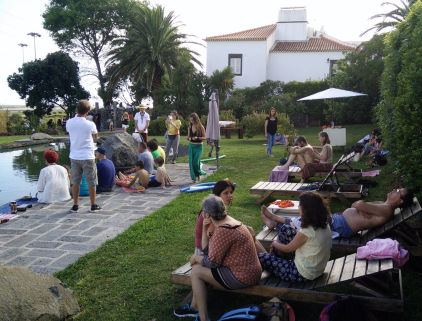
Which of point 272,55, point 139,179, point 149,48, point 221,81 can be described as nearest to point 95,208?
point 139,179

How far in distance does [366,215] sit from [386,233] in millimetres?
318

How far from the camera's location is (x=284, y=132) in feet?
56.7

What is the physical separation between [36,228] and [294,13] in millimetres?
34693

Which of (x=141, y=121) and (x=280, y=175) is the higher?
(x=141, y=121)

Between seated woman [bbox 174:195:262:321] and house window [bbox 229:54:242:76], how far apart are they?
104 feet

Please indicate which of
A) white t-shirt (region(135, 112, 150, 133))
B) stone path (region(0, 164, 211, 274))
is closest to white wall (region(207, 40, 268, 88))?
white t-shirt (region(135, 112, 150, 133))

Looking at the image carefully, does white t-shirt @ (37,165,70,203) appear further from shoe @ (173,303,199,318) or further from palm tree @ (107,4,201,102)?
palm tree @ (107,4,201,102)

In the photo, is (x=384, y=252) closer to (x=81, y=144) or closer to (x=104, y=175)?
(x=81, y=144)

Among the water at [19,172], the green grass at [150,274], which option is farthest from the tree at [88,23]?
the green grass at [150,274]

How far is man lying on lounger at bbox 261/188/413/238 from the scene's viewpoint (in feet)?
15.5

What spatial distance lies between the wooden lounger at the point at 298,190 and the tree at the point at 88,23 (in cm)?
3542

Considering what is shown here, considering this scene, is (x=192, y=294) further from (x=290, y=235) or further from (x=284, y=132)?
(x=284, y=132)

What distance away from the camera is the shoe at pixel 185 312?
3.64 m

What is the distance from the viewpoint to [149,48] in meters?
30.1
